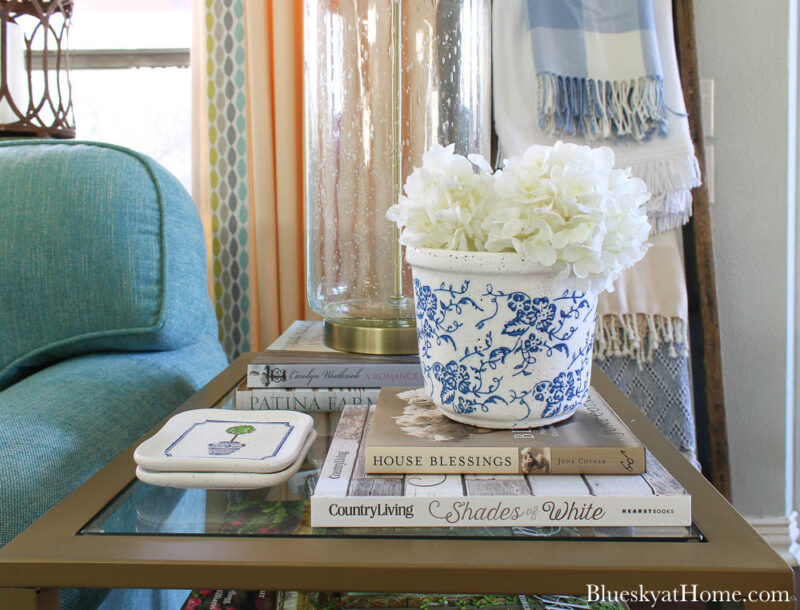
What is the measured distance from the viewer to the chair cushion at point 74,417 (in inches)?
24.2

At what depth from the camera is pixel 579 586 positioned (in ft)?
1.44

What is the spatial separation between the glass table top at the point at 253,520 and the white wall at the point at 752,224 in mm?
1074

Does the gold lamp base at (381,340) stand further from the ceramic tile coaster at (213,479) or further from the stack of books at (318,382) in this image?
the ceramic tile coaster at (213,479)

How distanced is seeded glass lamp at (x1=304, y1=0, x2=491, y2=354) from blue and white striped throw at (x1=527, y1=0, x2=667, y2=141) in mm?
323

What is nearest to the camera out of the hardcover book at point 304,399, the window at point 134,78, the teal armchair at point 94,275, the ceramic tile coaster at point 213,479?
the ceramic tile coaster at point 213,479

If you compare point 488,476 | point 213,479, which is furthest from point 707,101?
point 213,479

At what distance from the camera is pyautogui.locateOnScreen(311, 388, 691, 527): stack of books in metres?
0.48

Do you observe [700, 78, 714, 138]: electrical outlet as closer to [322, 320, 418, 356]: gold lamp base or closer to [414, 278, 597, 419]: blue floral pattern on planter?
[322, 320, 418, 356]: gold lamp base

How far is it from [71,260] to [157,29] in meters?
0.96

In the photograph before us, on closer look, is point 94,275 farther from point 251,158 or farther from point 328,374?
point 251,158

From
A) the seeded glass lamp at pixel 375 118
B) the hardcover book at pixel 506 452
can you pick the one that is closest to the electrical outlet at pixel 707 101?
the seeded glass lamp at pixel 375 118

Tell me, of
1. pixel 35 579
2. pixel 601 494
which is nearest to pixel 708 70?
pixel 601 494

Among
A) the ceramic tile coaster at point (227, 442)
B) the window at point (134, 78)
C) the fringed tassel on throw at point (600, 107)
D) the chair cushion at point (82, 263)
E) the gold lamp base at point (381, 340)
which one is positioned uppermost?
the window at point (134, 78)

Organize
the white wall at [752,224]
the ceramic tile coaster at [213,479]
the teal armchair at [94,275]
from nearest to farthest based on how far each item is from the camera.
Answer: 1. the ceramic tile coaster at [213,479]
2. the teal armchair at [94,275]
3. the white wall at [752,224]
